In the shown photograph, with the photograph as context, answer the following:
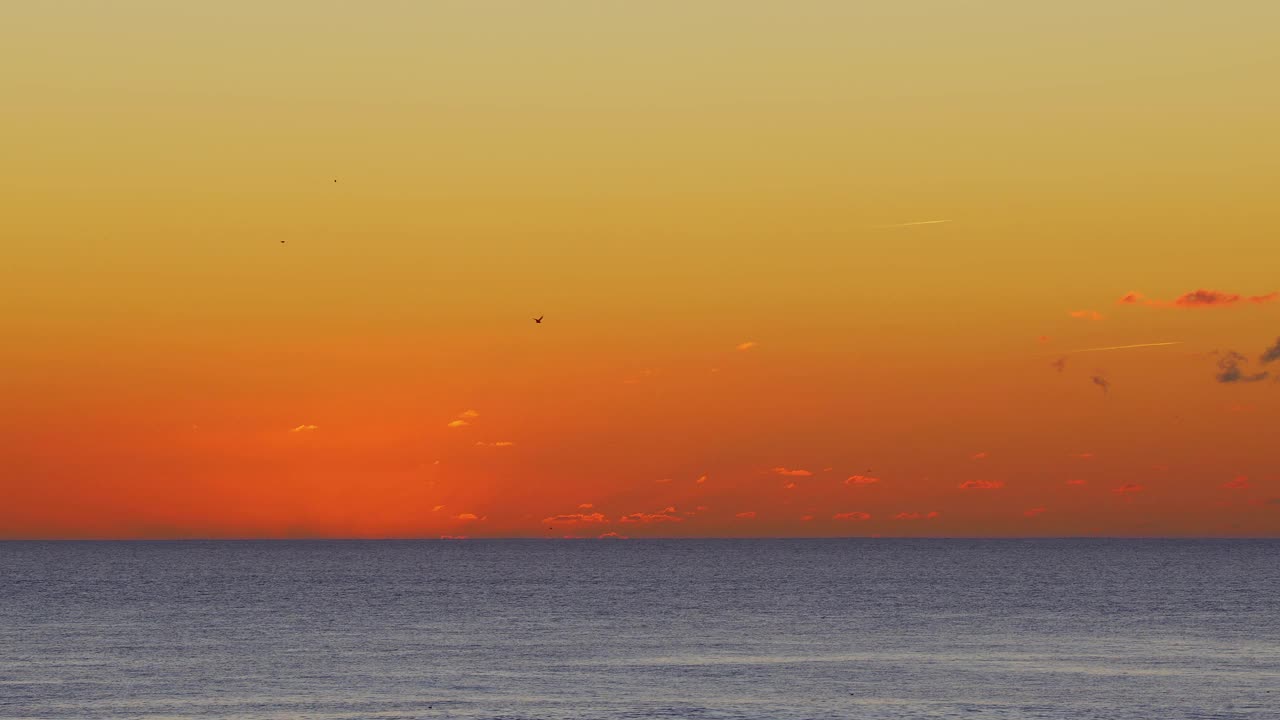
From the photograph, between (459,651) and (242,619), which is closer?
(459,651)

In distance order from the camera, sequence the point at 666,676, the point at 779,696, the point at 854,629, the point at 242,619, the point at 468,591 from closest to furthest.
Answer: the point at 779,696 → the point at 666,676 → the point at 854,629 → the point at 242,619 → the point at 468,591

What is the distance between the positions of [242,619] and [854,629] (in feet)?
162

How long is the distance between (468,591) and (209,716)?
109 m

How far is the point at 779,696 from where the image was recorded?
71375 mm

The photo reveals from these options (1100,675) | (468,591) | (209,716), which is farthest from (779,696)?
(468,591)

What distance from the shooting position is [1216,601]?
493 ft

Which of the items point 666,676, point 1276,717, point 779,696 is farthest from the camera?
point 666,676

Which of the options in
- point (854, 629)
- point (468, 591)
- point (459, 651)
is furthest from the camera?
point (468, 591)

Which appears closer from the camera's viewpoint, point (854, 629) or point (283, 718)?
point (283, 718)

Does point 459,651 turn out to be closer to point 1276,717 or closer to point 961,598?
point 1276,717

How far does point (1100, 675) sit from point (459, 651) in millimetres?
37602

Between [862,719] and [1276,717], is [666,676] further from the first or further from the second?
[1276,717]

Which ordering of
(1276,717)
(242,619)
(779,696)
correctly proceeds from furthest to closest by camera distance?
(242,619)
(779,696)
(1276,717)

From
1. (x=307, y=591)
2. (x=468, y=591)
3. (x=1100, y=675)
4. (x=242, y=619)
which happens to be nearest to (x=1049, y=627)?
(x=1100, y=675)
